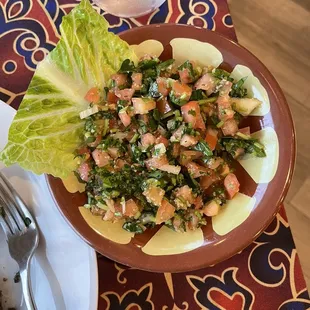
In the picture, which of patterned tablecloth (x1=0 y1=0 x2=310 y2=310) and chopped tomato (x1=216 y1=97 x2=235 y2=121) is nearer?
chopped tomato (x1=216 y1=97 x2=235 y2=121)

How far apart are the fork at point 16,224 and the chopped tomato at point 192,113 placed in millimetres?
463

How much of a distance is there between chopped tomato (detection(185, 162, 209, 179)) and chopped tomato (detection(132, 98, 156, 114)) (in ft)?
0.53

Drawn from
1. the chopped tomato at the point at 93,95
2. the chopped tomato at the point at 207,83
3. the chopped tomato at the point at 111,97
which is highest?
the chopped tomato at the point at 207,83

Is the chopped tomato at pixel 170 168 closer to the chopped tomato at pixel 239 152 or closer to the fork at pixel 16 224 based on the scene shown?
the chopped tomato at pixel 239 152

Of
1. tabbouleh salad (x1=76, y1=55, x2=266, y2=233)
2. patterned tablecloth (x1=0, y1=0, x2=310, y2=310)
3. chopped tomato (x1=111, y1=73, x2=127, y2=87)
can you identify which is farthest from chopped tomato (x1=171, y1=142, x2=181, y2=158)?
patterned tablecloth (x1=0, y1=0, x2=310, y2=310)

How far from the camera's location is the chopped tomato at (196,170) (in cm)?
118

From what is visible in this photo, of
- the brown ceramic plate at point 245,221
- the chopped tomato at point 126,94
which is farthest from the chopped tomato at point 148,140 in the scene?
A: the brown ceramic plate at point 245,221

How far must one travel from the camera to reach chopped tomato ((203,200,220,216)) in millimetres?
1182

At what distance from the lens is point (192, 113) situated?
1.15m

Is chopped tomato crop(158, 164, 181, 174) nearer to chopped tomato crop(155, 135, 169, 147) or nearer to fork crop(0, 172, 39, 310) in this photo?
chopped tomato crop(155, 135, 169, 147)

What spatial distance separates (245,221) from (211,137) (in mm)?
210

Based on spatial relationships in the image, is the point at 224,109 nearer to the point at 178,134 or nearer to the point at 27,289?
the point at 178,134

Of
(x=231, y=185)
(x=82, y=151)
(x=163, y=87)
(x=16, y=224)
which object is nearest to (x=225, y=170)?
(x=231, y=185)

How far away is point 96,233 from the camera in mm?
1165
